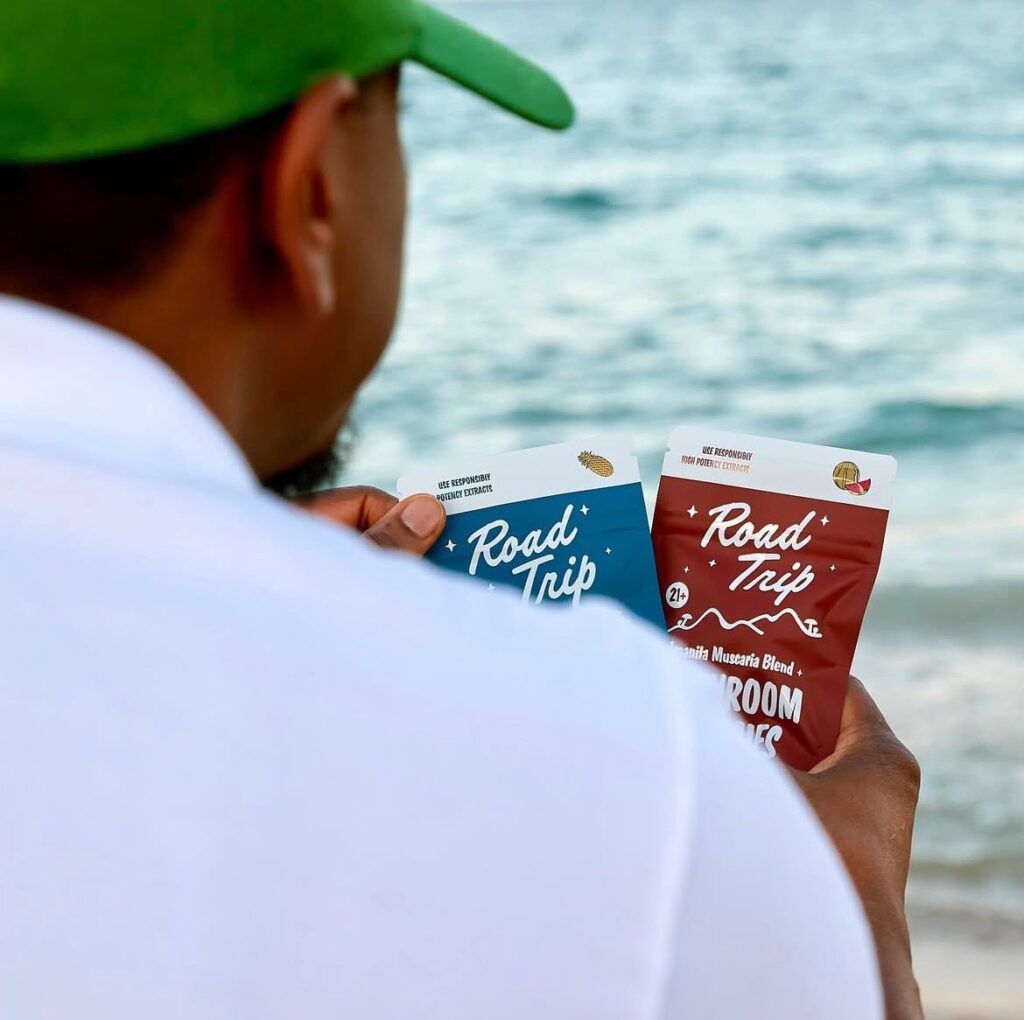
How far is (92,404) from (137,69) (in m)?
0.12

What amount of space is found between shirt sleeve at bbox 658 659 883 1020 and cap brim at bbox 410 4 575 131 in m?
0.27

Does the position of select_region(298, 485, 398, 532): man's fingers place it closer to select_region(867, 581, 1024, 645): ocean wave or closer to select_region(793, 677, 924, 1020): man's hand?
select_region(793, 677, 924, 1020): man's hand

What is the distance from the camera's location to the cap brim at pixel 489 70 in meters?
0.57

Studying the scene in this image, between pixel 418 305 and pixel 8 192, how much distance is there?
601 cm

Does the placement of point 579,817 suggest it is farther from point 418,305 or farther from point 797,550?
point 418,305

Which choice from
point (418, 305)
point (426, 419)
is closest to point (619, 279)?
point (418, 305)

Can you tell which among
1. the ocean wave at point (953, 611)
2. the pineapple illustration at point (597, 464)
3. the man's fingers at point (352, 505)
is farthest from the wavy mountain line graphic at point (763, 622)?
the ocean wave at point (953, 611)

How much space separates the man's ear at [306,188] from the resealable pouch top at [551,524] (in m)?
0.42

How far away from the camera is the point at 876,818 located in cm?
83

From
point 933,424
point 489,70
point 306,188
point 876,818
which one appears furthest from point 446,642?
point 933,424

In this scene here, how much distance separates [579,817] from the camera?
0.42 meters

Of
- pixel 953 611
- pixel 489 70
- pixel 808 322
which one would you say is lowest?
pixel 489 70

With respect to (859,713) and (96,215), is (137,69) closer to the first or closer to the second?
(96,215)

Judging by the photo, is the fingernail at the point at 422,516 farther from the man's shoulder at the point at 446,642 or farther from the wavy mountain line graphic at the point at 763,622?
the man's shoulder at the point at 446,642
